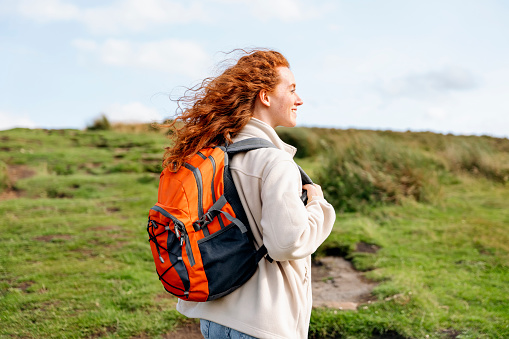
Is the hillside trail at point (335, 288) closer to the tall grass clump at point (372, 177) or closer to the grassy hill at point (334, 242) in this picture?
the grassy hill at point (334, 242)

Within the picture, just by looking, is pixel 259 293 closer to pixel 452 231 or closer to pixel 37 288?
pixel 37 288

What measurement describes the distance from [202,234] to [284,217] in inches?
12.7

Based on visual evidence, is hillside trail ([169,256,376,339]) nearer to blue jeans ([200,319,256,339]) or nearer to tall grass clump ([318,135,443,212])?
blue jeans ([200,319,256,339])

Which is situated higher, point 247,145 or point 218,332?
point 247,145

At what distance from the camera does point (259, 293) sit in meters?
1.77

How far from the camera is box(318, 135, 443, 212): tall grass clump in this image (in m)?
9.66

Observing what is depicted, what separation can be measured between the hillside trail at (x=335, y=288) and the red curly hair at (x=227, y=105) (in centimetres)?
257

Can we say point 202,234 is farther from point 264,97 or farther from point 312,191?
point 264,97

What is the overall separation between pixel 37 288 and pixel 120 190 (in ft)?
19.6

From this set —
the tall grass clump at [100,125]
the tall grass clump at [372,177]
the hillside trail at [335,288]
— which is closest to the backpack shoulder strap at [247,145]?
the hillside trail at [335,288]

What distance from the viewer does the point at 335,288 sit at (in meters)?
5.37

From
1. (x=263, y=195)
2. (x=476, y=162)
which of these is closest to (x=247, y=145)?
(x=263, y=195)

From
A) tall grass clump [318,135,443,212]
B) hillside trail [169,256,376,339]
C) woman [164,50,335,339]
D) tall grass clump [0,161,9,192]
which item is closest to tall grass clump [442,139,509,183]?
tall grass clump [318,135,443,212]

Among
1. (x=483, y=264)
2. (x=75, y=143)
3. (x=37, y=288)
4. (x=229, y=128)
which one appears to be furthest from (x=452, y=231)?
(x=75, y=143)
